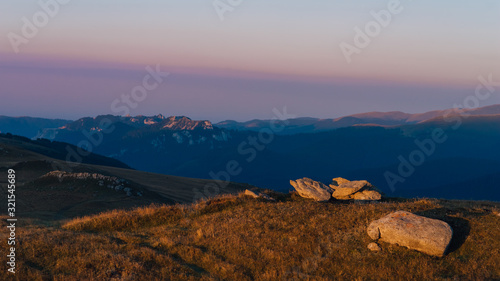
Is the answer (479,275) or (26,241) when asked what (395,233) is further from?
(26,241)

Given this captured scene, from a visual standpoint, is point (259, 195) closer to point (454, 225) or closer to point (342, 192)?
point (342, 192)

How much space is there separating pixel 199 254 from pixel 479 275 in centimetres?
980

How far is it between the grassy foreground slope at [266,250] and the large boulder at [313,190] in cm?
343

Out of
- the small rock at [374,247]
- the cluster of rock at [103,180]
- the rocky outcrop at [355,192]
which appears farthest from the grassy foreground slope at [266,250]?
the cluster of rock at [103,180]

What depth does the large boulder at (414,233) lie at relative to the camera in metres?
13.6

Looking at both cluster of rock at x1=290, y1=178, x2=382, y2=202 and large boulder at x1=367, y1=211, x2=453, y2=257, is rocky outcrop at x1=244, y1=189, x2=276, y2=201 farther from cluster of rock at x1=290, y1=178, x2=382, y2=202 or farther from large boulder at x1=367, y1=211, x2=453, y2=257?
large boulder at x1=367, y1=211, x2=453, y2=257

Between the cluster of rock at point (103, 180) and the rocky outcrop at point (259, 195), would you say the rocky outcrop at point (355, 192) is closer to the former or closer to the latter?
the rocky outcrop at point (259, 195)

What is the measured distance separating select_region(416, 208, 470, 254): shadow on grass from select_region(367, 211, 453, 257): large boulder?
68 cm

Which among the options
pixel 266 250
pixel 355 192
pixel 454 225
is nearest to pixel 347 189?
pixel 355 192

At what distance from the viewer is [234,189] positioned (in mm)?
63969

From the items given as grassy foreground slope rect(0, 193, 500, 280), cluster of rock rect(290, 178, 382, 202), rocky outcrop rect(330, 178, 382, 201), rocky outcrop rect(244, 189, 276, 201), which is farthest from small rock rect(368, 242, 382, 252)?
rocky outcrop rect(330, 178, 382, 201)

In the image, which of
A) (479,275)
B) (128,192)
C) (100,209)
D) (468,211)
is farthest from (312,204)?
(128,192)

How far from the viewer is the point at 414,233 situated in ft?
45.5

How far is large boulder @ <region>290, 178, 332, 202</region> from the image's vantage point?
2295 cm
